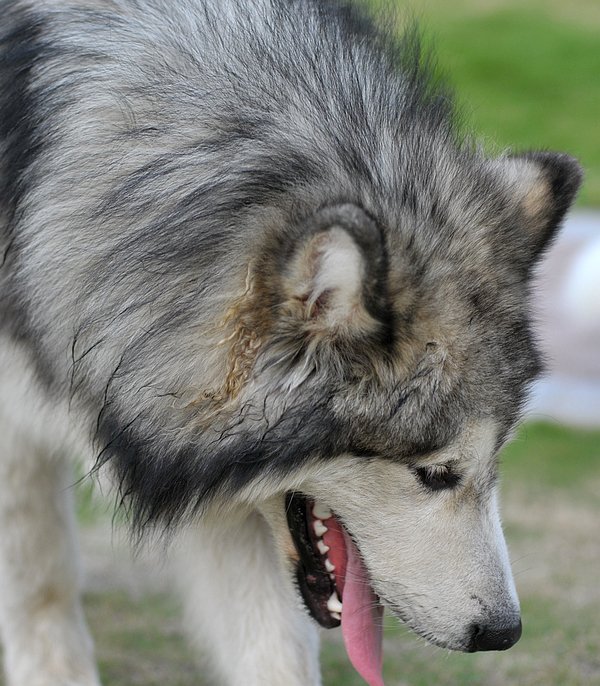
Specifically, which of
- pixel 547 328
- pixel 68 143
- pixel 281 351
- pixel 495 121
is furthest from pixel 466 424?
pixel 495 121

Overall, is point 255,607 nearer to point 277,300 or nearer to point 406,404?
point 406,404

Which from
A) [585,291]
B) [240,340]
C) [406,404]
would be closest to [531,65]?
[585,291]

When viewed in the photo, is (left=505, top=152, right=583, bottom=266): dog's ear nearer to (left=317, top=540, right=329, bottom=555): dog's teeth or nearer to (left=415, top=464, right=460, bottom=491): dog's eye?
(left=415, top=464, right=460, bottom=491): dog's eye

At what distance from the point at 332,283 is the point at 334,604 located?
1.15 m

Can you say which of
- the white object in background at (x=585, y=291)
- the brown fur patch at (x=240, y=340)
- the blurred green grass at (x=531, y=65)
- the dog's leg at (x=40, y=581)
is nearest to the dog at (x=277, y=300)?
the brown fur patch at (x=240, y=340)

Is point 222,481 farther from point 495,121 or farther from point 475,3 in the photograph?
point 475,3

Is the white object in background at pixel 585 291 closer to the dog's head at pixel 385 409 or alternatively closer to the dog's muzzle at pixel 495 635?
the dog's head at pixel 385 409

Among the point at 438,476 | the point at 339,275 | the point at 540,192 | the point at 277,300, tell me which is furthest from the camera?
the point at 540,192

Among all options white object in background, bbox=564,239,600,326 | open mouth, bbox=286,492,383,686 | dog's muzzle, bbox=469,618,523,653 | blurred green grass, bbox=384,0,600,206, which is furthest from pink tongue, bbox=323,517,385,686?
blurred green grass, bbox=384,0,600,206

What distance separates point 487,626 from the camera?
2.47 meters

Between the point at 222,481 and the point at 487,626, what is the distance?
85 cm

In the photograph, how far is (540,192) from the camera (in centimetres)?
276

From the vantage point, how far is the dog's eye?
2373mm

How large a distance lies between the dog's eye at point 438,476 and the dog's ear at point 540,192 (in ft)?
2.28
